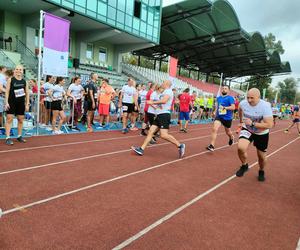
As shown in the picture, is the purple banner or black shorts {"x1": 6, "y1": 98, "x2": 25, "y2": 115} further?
the purple banner

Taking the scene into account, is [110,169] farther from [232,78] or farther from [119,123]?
[232,78]

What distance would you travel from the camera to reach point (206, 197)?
4.45 meters

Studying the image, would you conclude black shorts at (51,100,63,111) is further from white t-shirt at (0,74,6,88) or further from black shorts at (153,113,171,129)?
black shorts at (153,113,171,129)

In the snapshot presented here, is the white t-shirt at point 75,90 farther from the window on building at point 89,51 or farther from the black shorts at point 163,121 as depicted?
the window on building at point 89,51

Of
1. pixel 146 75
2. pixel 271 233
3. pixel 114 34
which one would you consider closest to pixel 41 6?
pixel 114 34

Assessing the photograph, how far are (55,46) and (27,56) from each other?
38.6ft

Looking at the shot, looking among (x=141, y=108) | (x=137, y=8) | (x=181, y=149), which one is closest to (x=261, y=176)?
(x=181, y=149)

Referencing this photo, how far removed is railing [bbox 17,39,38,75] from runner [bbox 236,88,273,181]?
16.6m

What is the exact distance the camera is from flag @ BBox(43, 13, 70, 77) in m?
8.33

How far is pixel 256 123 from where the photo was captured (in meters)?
5.12

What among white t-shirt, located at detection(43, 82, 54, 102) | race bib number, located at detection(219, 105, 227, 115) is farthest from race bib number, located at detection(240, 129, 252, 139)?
white t-shirt, located at detection(43, 82, 54, 102)

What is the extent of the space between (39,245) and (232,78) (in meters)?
60.8

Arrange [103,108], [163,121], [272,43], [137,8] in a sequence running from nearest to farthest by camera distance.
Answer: [163,121], [103,108], [137,8], [272,43]

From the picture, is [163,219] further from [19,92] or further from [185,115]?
[185,115]
